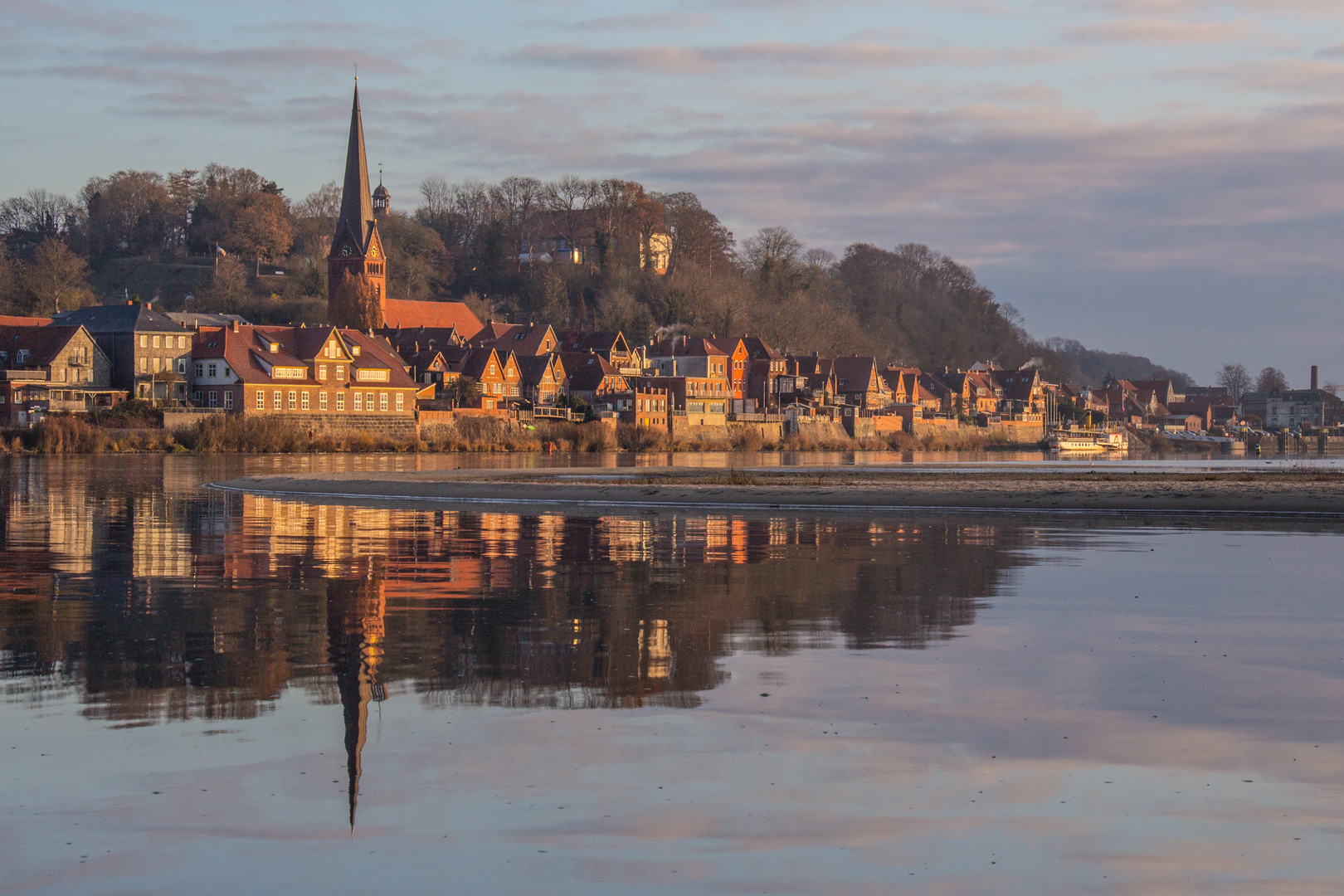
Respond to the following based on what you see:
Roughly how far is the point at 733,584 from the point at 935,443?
117977mm

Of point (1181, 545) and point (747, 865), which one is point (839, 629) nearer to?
point (747, 865)

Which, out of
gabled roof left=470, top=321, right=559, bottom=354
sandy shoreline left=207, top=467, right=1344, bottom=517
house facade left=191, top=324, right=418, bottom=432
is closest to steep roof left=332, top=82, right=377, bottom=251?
gabled roof left=470, top=321, right=559, bottom=354

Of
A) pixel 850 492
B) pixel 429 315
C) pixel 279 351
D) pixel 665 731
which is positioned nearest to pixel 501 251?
pixel 429 315

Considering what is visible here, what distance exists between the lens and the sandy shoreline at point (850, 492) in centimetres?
3428

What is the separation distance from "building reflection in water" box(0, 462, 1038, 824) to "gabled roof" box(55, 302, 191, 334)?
248 feet

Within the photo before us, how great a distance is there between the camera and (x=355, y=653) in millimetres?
11844

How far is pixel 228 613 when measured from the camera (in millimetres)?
14164

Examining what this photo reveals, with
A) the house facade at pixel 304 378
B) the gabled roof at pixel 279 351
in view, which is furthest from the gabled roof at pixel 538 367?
the house facade at pixel 304 378

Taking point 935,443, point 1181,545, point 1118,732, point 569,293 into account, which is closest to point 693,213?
point 569,293

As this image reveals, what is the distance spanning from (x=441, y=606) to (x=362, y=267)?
122 m

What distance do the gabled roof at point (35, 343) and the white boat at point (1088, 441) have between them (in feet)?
286

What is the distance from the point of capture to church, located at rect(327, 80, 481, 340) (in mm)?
127062

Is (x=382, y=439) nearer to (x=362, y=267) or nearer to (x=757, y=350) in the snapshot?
(x=362, y=267)

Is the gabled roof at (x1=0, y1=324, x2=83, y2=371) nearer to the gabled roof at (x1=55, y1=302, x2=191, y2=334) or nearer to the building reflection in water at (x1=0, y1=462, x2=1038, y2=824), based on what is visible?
the gabled roof at (x1=55, y1=302, x2=191, y2=334)
